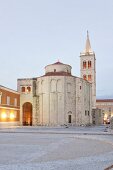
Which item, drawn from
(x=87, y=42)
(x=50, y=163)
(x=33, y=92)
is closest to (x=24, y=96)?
(x=33, y=92)

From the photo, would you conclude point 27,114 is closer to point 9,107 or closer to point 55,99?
point 55,99

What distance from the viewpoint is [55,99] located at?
216 ft

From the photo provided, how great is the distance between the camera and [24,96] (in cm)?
7050

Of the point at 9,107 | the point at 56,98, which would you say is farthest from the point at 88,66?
the point at 9,107

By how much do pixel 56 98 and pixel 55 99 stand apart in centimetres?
33

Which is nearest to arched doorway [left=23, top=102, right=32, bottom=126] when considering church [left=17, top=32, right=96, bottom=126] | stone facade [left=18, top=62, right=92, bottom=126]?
church [left=17, top=32, right=96, bottom=126]

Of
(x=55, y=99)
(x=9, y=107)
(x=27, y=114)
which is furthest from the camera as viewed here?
(x=27, y=114)

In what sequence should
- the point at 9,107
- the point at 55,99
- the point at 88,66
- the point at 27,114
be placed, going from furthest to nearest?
the point at 88,66 < the point at 27,114 < the point at 55,99 < the point at 9,107

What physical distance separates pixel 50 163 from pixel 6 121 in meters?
49.7

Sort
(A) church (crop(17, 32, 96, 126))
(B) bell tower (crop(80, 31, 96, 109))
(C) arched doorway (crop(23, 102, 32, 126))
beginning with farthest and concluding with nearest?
(B) bell tower (crop(80, 31, 96, 109)) → (C) arched doorway (crop(23, 102, 32, 126)) → (A) church (crop(17, 32, 96, 126))

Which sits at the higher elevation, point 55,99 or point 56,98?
point 56,98

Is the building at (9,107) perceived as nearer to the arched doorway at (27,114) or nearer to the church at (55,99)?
the church at (55,99)

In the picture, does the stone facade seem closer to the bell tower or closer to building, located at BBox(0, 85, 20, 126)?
building, located at BBox(0, 85, 20, 126)

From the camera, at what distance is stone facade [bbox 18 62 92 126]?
6575 cm
